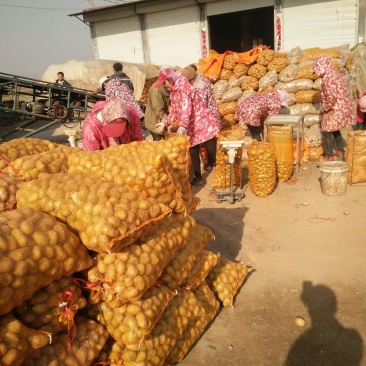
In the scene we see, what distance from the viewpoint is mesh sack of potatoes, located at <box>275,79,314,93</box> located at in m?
7.30

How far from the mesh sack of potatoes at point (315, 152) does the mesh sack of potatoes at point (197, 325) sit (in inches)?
199

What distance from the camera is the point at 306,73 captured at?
23.9ft

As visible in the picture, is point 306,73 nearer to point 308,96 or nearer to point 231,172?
point 308,96

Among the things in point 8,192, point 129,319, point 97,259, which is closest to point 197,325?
point 129,319

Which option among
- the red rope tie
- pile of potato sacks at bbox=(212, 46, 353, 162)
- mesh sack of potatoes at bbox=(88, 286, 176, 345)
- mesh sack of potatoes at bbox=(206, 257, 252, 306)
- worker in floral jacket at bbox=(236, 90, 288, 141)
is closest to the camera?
mesh sack of potatoes at bbox=(88, 286, 176, 345)

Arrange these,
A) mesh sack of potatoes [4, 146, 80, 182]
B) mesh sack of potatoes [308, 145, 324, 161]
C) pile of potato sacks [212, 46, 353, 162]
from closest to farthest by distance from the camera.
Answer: mesh sack of potatoes [4, 146, 80, 182], mesh sack of potatoes [308, 145, 324, 161], pile of potato sacks [212, 46, 353, 162]

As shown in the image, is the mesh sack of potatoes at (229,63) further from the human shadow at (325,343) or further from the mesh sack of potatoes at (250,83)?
the human shadow at (325,343)

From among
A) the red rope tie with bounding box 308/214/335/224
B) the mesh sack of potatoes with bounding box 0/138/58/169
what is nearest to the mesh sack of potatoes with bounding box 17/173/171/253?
the mesh sack of potatoes with bounding box 0/138/58/169

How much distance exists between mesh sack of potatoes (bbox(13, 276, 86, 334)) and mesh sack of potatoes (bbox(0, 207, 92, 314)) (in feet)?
0.26

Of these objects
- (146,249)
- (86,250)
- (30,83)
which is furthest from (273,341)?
(30,83)

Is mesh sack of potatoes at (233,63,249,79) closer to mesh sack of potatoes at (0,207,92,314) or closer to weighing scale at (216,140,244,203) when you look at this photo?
weighing scale at (216,140,244,203)

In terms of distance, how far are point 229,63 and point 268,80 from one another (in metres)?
1.10

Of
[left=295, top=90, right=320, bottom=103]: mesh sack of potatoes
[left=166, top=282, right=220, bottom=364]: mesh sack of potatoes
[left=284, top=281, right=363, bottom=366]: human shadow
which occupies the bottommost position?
[left=284, top=281, right=363, bottom=366]: human shadow

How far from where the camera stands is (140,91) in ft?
32.4
